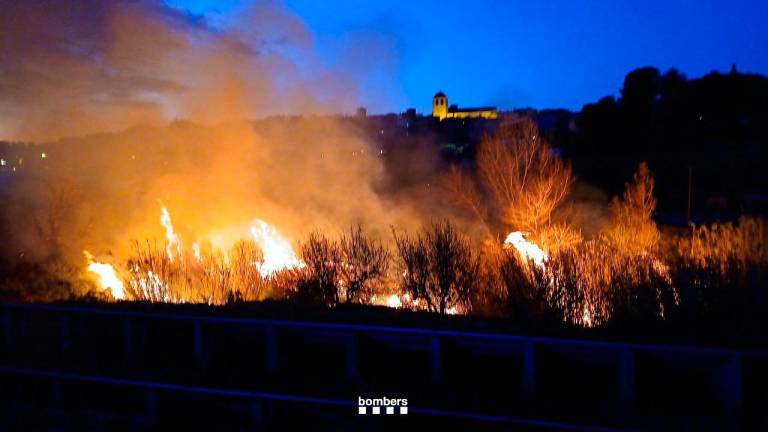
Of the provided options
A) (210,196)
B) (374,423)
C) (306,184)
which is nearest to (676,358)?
(374,423)

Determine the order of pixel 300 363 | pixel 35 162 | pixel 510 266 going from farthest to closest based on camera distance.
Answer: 1. pixel 35 162
2. pixel 510 266
3. pixel 300 363

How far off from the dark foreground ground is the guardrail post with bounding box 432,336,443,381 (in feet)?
0.04

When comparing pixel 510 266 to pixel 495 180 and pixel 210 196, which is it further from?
pixel 210 196

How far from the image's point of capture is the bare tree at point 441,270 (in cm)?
1058

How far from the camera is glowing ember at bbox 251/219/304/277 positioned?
12.0 meters

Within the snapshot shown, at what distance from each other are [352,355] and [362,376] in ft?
0.89

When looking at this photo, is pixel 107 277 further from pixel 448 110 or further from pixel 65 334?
pixel 448 110

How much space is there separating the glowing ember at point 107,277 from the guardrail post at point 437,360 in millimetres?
10256

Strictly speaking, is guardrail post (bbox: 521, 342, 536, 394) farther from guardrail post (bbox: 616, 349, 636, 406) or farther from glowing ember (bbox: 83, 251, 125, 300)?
glowing ember (bbox: 83, 251, 125, 300)

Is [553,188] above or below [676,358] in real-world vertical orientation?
above

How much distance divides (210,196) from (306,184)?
3.31 m

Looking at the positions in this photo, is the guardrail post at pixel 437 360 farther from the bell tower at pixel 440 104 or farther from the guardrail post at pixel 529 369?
the bell tower at pixel 440 104

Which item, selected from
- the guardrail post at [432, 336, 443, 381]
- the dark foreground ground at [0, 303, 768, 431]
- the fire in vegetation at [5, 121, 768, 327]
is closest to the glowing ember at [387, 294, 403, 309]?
the fire in vegetation at [5, 121, 768, 327]

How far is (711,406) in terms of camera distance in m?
5.59
